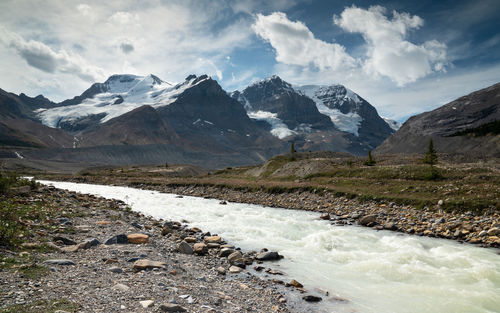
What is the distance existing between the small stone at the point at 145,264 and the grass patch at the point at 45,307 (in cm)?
331

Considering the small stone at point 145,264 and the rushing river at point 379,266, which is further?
the rushing river at point 379,266

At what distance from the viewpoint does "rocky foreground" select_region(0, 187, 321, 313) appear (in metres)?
7.16

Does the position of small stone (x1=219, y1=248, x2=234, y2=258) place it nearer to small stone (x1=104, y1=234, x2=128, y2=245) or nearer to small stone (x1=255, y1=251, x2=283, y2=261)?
small stone (x1=255, y1=251, x2=283, y2=261)

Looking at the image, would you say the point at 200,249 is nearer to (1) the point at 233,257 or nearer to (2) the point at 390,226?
(1) the point at 233,257

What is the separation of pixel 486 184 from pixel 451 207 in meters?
7.69

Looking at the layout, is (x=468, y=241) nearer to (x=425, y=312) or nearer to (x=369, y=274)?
(x=369, y=274)

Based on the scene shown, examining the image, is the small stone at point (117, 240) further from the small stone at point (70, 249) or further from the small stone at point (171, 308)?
the small stone at point (171, 308)

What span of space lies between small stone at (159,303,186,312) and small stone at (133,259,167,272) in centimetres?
324

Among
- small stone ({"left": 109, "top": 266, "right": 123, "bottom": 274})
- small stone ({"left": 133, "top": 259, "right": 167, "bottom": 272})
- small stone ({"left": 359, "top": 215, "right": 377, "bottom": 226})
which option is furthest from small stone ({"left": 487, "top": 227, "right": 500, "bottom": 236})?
small stone ({"left": 109, "top": 266, "right": 123, "bottom": 274})

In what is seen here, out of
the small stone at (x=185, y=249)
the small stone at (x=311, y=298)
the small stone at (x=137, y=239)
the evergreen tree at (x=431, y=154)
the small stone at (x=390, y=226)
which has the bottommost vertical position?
the small stone at (x=390, y=226)

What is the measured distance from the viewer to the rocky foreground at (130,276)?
7.16m

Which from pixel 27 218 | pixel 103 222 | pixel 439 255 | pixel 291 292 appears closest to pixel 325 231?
pixel 439 255

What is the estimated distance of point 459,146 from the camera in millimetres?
152000

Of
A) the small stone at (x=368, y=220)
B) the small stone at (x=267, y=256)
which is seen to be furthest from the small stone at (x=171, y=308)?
the small stone at (x=368, y=220)
